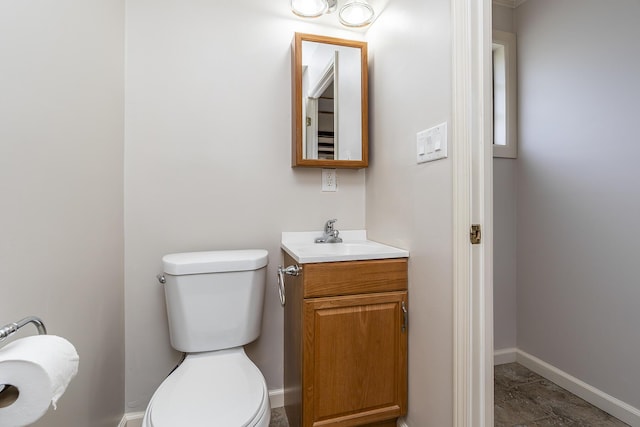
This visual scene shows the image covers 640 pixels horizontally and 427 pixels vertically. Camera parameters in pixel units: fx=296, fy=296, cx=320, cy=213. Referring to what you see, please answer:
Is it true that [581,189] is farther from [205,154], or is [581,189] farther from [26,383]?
[26,383]

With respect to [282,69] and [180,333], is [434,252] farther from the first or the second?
[282,69]

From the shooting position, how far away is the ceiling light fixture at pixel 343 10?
151 cm

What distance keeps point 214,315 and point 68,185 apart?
704 millimetres

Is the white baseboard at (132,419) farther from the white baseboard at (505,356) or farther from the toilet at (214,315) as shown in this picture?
the white baseboard at (505,356)

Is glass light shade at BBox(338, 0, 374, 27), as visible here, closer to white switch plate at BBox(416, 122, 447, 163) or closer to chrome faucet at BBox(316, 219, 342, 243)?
white switch plate at BBox(416, 122, 447, 163)

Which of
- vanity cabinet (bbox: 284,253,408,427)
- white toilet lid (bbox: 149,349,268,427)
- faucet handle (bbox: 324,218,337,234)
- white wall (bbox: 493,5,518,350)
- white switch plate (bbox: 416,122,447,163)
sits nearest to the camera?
white toilet lid (bbox: 149,349,268,427)

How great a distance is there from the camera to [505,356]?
197 cm

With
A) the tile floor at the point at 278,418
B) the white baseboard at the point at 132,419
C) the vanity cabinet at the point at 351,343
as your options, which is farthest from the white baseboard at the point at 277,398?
the white baseboard at the point at 132,419

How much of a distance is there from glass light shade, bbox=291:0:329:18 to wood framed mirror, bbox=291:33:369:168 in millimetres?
118

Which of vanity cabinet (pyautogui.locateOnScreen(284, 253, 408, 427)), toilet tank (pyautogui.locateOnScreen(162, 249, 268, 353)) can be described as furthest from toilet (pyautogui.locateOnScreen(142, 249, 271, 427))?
vanity cabinet (pyautogui.locateOnScreen(284, 253, 408, 427))

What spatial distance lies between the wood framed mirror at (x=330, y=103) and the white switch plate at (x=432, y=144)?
0.45 m

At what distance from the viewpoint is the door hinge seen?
3.09ft

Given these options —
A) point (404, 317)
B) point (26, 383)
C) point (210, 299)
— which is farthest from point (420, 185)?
point (26, 383)

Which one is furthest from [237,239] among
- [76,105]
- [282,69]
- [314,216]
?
[282,69]
